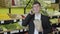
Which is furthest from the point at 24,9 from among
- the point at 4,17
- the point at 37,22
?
the point at 37,22

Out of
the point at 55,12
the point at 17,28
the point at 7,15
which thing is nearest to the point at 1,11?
the point at 7,15

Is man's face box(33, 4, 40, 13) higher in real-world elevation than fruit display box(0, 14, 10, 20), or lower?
higher

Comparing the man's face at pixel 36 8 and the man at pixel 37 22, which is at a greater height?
the man's face at pixel 36 8

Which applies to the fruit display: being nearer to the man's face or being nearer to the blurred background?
the blurred background

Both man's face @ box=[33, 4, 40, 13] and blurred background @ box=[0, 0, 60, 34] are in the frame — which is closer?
man's face @ box=[33, 4, 40, 13]

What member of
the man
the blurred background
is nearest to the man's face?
the man

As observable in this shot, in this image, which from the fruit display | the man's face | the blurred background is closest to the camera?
the man's face

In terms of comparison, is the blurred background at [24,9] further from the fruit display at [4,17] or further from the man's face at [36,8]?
the man's face at [36,8]

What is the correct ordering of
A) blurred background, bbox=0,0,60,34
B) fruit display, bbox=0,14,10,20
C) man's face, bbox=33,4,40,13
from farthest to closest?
blurred background, bbox=0,0,60,34 → fruit display, bbox=0,14,10,20 → man's face, bbox=33,4,40,13

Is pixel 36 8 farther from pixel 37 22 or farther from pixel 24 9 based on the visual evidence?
pixel 24 9

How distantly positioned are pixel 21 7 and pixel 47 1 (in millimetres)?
901

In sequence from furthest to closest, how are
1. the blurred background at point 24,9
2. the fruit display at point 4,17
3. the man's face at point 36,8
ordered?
the blurred background at point 24,9 < the fruit display at point 4,17 < the man's face at point 36,8

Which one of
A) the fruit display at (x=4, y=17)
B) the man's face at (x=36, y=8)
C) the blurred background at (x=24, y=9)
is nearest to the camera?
the man's face at (x=36, y=8)

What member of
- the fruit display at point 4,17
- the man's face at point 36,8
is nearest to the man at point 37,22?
the man's face at point 36,8
